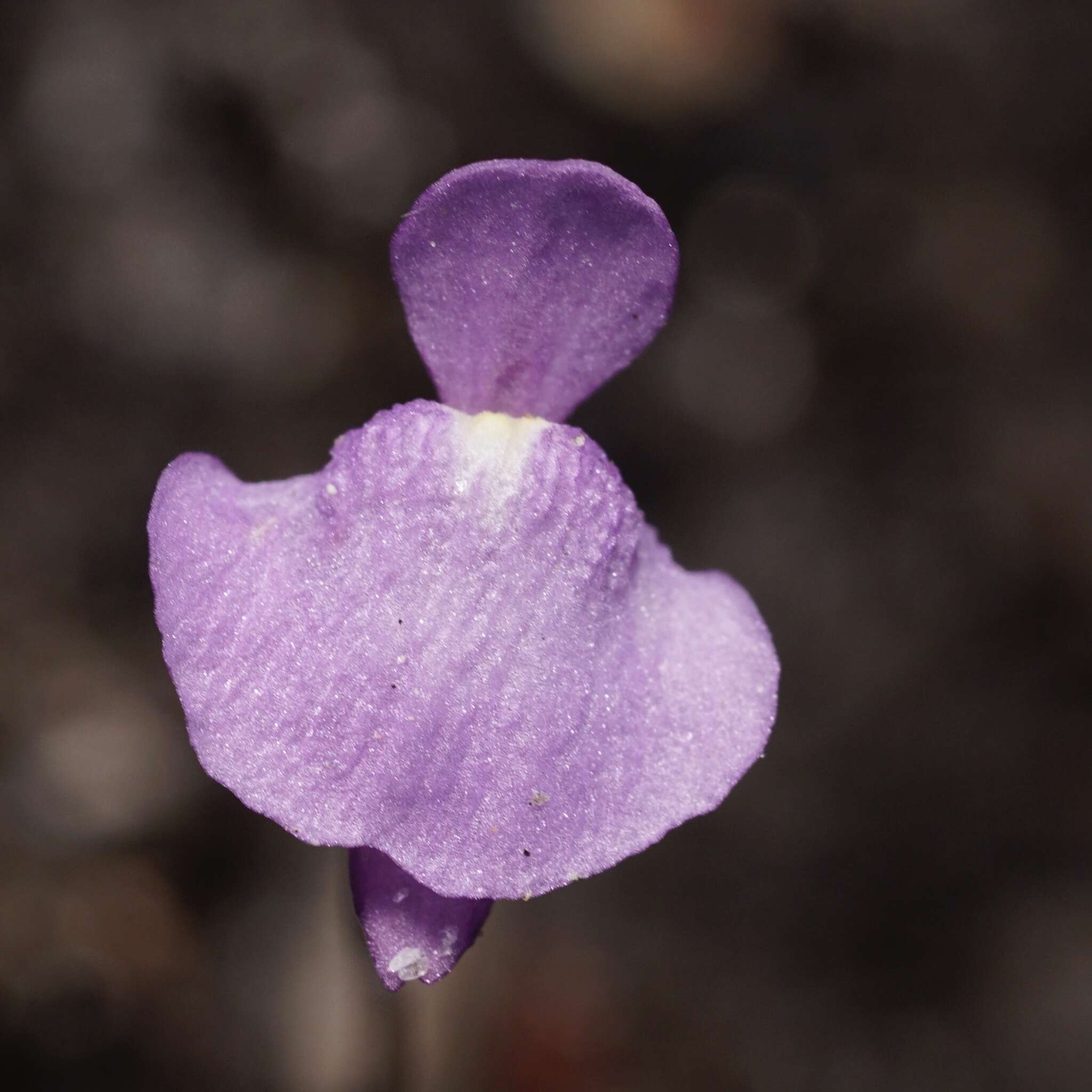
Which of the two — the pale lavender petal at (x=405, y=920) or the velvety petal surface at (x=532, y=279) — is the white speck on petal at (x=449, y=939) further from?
the velvety petal surface at (x=532, y=279)

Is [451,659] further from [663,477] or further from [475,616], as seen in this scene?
[663,477]

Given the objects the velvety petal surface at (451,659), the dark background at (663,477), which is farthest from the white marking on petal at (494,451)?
the dark background at (663,477)

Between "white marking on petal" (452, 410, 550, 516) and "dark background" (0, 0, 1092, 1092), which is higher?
"white marking on petal" (452, 410, 550, 516)

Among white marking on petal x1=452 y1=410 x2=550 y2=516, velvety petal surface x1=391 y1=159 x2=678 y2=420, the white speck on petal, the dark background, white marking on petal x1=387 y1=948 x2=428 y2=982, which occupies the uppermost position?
velvety petal surface x1=391 y1=159 x2=678 y2=420

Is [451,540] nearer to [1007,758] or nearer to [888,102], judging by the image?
[1007,758]

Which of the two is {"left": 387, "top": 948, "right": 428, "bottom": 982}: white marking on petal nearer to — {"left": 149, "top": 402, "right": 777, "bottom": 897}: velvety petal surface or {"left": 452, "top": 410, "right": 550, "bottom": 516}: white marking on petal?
{"left": 149, "top": 402, "right": 777, "bottom": 897}: velvety petal surface

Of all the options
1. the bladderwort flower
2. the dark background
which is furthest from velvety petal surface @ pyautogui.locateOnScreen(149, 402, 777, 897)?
the dark background

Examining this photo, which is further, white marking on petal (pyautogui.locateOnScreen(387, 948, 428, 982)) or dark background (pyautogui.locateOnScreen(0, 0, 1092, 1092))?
dark background (pyautogui.locateOnScreen(0, 0, 1092, 1092))
